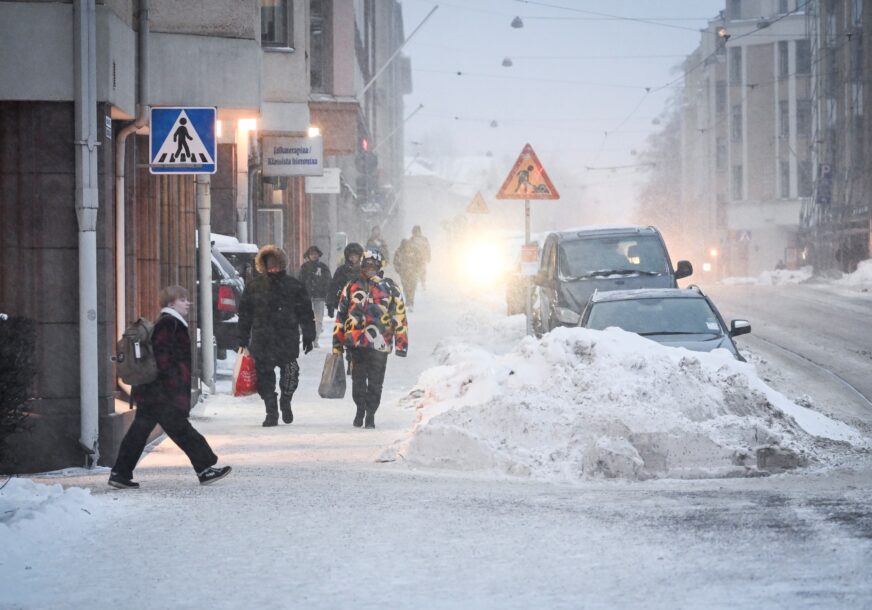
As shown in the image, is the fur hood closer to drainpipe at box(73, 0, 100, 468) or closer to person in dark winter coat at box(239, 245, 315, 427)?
person in dark winter coat at box(239, 245, 315, 427)

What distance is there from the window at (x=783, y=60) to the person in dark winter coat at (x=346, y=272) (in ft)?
241

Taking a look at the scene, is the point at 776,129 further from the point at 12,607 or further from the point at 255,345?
the point at 12,607

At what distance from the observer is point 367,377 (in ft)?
47.0

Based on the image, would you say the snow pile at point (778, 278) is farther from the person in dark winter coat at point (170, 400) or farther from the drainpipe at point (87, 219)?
the person in dark winter coat at point (170, 400)

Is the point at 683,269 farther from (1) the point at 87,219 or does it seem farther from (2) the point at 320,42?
(2) the point at 320,42

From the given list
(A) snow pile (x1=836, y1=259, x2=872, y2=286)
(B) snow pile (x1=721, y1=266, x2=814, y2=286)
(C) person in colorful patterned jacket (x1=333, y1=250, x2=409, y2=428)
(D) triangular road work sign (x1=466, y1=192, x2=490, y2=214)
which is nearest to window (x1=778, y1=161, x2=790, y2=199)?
(B) snow pile (x1=721, y1=266, x2=814, y2=286)

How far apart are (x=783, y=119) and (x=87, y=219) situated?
84.2 meters

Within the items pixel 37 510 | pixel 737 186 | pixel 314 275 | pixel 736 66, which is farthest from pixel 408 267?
pixel 736 66

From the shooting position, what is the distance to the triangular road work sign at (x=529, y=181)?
20688 mm

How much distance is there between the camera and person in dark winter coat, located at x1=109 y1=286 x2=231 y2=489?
1016 centimetres

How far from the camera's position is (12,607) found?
6496 mm

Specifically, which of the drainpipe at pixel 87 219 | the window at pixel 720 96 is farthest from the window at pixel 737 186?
the drainpipe at pixel 87 219

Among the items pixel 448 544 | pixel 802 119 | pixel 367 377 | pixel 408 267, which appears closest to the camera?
pixel 448 544

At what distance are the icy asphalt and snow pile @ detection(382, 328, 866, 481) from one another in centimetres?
34
